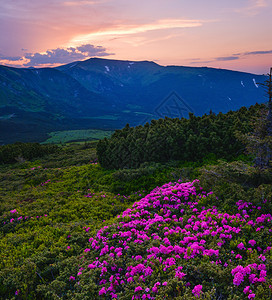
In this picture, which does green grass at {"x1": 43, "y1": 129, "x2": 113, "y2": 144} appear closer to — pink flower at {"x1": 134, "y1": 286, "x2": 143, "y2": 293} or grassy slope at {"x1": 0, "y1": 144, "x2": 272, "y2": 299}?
grassy slope at {"x1": 0, "y1": 144, "x2": 272, "y2": 299}

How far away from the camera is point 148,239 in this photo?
6953 millimetres

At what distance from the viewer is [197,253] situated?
19.1ft

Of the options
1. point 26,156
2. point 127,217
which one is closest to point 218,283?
point 127,217

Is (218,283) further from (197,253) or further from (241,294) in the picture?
(197,253)

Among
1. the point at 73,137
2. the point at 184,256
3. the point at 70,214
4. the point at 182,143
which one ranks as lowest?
the point at 73,137

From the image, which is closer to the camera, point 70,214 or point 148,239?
point 148,239

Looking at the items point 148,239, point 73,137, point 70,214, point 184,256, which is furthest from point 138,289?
point 73,137

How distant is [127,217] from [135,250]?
2.25 meters

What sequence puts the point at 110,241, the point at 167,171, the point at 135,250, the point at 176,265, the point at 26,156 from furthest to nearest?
the point at 26,156, the point at 167,171, the point at 110,241, the point at 135,250, the point at 176,265

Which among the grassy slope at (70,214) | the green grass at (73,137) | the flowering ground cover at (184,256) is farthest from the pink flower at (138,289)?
the green grass at (73,137)

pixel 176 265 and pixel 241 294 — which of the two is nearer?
pixel 241 294

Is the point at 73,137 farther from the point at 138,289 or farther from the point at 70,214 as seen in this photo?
the point at 138,289

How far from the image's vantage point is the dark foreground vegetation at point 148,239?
16.5ft

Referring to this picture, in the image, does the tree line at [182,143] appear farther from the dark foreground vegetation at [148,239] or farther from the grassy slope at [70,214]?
the grassy slope at [70,214]
